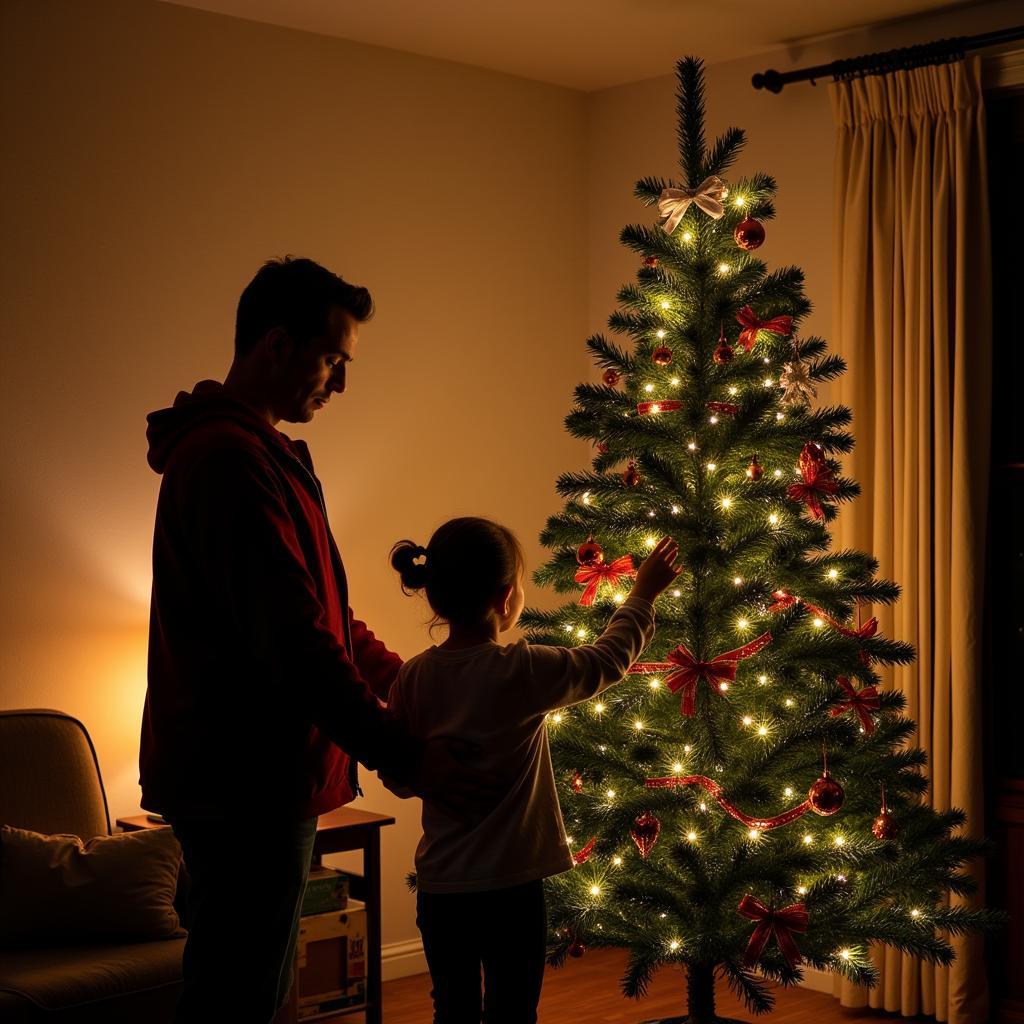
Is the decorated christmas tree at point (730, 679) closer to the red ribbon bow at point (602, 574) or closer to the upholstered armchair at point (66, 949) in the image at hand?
the red ribbon bow at point (602, 574)

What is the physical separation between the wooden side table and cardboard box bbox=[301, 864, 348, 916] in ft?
0.18

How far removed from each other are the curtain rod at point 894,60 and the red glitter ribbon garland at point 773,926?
251cm

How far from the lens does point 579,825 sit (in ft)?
8.80

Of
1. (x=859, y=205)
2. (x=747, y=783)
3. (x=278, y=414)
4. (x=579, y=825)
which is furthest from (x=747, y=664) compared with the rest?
(x=859, y=205)

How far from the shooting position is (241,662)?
1.88 meters

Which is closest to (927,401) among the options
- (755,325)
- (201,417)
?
(755,325)

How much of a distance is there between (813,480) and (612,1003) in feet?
7.02

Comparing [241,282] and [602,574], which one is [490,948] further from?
[241,282]

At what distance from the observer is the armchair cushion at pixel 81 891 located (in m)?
3.03

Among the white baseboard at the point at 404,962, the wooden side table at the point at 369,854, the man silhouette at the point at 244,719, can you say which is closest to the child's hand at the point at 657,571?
the man silhouette at the point at 244,719

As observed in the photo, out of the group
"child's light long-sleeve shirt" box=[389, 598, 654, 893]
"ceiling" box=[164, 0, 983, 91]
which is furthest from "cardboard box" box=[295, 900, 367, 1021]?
"ceiling" box=[164, 0, 983, 91]

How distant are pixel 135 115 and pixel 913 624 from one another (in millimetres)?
2674

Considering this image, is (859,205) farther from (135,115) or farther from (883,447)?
(135,115)

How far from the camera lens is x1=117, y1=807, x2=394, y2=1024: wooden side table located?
3711 mm
